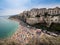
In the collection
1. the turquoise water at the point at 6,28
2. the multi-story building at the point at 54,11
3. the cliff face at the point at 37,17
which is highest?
the multi-story building at the point at 54,11

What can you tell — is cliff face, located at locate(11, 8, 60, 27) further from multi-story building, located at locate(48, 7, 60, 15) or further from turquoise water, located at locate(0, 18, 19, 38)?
turquoise water, located at locate(0, 18, 19, 38)

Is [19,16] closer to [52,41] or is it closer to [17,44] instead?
[17,44]

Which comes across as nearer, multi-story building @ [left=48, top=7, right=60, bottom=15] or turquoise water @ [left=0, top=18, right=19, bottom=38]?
turquoise water @ [left=0, top=18, right=19, bottom=38]

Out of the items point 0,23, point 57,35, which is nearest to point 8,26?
point 0,23

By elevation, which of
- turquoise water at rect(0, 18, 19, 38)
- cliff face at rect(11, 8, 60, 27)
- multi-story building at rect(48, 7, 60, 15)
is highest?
multi-story building at rect(48, 7, 60, 15)

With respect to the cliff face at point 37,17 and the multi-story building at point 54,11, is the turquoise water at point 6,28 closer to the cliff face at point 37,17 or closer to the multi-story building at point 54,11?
the cliff face at point 37,17

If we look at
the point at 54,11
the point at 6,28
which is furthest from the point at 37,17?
the point at 6,28

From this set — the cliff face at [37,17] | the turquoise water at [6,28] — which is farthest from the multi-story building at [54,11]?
the turquoise water at [6,28]

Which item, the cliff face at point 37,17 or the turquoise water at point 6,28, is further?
the cliff face at point 37,17

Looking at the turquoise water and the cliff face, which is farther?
the cliff face

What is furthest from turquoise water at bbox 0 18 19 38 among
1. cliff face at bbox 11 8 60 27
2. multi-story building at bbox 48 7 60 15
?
multi-story building at bbox 48 7 60 15

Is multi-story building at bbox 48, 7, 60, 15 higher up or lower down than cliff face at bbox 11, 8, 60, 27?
higher up
